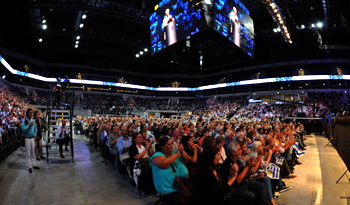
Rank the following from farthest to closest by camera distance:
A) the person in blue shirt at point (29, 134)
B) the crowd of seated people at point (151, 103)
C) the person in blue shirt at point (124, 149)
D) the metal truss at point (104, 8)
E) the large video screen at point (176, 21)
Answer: the crowd of seated people at point (151, 103), the metal truss at point (104, 8), the large video screen at point (176, 21), the person in blue shirt at point (29, 134), the person in blue shirt at point (124, 149)

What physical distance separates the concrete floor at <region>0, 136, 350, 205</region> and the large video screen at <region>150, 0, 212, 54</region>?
8.13 metres

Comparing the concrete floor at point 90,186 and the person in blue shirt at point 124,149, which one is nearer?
the concrete floor at point 90,186

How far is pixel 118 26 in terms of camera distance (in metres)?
22.0

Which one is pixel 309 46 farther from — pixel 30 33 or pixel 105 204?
pixel 30 33

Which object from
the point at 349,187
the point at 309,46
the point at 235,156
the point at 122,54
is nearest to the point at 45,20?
the point at 122,54

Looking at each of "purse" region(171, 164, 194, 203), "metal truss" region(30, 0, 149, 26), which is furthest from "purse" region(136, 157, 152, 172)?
"metal truss" region(30, 0, 149, 26)

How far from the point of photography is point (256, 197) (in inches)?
110

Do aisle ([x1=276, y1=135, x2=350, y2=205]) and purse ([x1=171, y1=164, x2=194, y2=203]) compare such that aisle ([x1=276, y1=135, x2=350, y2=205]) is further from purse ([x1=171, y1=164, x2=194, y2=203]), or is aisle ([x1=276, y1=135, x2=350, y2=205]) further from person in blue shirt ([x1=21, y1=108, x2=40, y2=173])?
person in blue shirt ([x1=21, y1=108, x2=40, y2=173])

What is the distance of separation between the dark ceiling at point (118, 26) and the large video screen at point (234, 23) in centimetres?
289

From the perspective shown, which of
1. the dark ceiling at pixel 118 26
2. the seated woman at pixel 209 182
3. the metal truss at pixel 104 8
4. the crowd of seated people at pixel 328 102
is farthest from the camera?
the crowd of seated people at pixel 328 102

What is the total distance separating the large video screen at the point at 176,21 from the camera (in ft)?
33.4

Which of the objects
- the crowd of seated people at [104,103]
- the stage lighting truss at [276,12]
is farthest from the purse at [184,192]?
the crowd of seated people at [104,103]

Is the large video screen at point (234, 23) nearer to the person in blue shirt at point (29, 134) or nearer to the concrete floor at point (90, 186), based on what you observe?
the concrete floor at point (90, 186)

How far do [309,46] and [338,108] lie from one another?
12003mm
